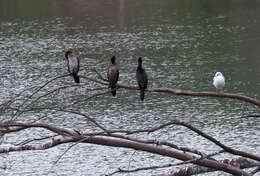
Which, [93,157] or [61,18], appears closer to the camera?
[93,157]

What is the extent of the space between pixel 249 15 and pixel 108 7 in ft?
73.0

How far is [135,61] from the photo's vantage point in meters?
49.8

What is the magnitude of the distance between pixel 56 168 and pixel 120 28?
123 ft

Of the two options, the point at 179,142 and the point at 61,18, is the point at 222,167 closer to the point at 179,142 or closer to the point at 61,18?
the point at 179,142

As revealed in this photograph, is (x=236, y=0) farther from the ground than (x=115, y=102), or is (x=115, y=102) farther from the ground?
(x=236, y=0)

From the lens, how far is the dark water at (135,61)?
3125cm


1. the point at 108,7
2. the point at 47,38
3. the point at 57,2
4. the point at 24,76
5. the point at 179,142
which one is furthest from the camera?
the point at 57,2

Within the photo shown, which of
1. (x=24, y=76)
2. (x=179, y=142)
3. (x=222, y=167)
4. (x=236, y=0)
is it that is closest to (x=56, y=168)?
(x=179, y=142)

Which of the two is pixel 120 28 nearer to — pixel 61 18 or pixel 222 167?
pixel 61 18

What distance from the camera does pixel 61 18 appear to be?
72000 millimetres

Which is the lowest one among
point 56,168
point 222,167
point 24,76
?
point 56,168

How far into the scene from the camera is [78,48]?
5631cm

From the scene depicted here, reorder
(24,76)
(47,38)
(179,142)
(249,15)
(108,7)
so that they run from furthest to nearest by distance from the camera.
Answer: (108,7) < (249,15) < (47,38) < (24,76) < (179,142)

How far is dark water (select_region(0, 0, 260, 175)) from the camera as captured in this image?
31250 millimetres
